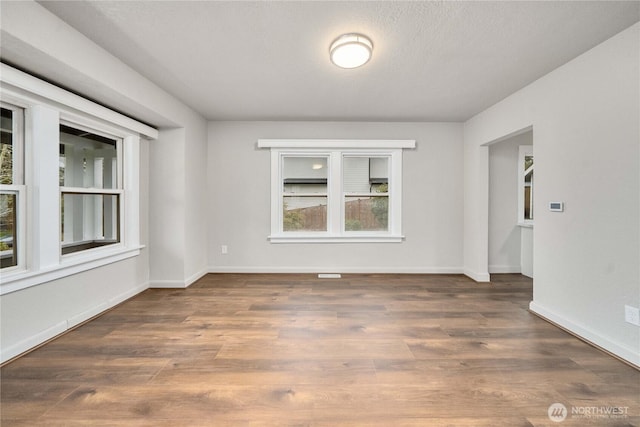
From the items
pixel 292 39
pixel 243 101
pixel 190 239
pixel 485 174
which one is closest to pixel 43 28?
pixel 292 39

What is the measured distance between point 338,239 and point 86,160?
3271 mm

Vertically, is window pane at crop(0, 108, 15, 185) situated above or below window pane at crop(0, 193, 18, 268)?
above

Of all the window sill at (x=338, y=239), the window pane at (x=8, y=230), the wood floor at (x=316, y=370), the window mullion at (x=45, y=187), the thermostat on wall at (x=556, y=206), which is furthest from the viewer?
the window sill at (x=338, y=239)

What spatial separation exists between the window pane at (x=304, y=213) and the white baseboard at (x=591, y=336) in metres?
2.87

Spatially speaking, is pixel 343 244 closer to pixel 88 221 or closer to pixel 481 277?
pixel 481 277

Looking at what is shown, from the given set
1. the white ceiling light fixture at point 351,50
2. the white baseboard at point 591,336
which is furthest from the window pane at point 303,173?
the white baseboard at point 591,336

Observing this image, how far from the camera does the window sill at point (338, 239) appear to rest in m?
4.41

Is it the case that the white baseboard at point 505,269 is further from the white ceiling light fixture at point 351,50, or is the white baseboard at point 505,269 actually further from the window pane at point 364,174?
the white ceiling light fixture at point 351,50

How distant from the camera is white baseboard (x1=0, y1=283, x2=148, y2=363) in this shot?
1988mm

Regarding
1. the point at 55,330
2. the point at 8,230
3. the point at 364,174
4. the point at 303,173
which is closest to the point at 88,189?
the point at 8,230

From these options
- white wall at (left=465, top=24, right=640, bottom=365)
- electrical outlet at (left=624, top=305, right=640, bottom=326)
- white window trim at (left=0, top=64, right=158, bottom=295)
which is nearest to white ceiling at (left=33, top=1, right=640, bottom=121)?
white wall at (left=465, top=24, right=640, bottom=365)

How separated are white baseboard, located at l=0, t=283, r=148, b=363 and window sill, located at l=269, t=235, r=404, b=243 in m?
2.10

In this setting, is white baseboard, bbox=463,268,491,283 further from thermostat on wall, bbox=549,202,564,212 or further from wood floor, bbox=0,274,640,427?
thermostat on wall, bbox=549,202,564,212

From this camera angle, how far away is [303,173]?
4.50m
